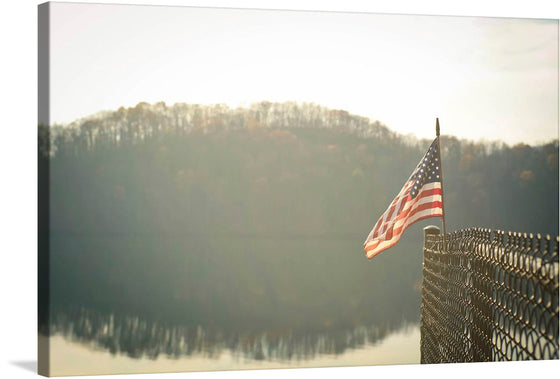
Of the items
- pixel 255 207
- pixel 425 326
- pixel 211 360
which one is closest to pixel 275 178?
pixel 255 207

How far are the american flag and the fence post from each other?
40 centimetres

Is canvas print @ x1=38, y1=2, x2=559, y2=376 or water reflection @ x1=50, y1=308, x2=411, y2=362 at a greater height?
canvas print @ x1=38, y1=2, x2=559, y2=376

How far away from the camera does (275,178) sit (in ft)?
21.6

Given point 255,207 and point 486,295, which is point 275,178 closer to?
point 255,207

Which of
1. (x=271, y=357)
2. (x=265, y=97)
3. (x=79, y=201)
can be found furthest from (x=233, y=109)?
(x=271, y=357)

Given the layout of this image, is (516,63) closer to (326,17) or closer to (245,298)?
(326,17)

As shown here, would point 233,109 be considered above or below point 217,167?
above

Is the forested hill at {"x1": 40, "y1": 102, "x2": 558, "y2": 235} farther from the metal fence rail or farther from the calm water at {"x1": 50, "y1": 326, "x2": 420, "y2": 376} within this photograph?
the calm water at {"x1": 50, "y1": 326, "x2": 420, "y2": 376}

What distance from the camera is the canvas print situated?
6.21m

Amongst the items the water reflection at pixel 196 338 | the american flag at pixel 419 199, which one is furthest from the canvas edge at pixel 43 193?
the american flag at pixel 419 199

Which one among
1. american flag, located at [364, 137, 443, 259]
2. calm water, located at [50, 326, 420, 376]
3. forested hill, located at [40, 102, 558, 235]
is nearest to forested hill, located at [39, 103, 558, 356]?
forested hill, located at [40, 102, 558, 235]

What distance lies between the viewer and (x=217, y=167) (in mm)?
6609

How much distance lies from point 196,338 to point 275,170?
1458 millimetres

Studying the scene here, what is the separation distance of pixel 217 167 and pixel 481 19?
249cm
